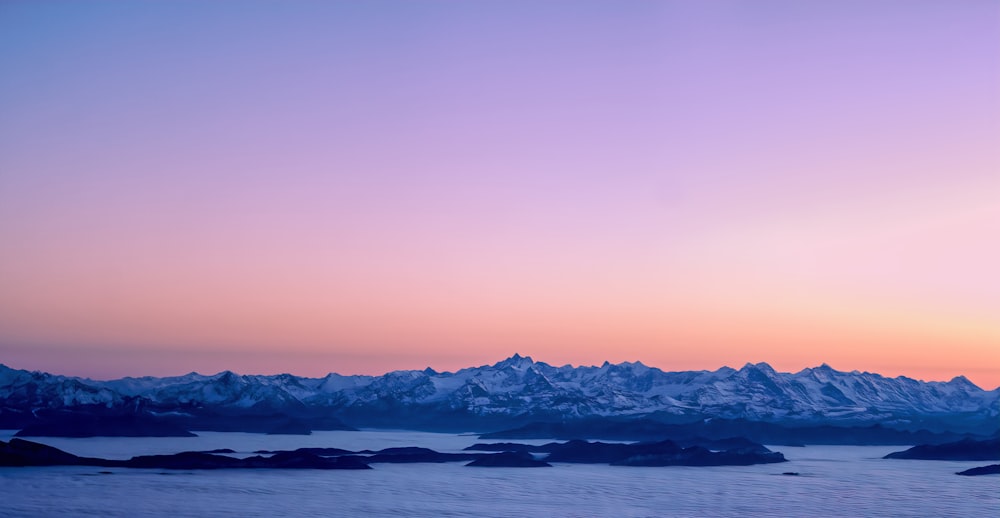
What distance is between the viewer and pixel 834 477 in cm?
13550

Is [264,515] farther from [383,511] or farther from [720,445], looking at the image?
[720,445]

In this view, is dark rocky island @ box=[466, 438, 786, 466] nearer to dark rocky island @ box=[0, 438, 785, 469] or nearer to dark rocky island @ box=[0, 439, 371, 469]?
dark rocky island @ box=[0, 438, 785, 469]

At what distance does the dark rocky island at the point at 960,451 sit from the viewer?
590 ft

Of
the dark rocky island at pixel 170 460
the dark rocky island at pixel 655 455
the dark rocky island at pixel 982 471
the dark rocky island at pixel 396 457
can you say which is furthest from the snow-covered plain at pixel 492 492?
the dark rocky island at pixel 655 455

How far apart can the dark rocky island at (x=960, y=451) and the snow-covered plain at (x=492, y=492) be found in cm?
3666

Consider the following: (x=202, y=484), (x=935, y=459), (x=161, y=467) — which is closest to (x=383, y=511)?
(x=202, y=484)

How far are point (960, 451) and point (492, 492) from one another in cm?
11182

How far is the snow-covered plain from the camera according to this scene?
87.8 m

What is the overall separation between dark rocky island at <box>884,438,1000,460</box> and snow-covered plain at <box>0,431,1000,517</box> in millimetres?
36659

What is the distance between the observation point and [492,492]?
106500 millimetres

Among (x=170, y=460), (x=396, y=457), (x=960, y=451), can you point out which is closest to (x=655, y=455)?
(x=396, y=457)

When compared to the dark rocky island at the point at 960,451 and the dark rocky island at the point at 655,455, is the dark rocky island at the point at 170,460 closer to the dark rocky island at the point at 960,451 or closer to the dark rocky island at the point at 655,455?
the dark rocky island at the point at 655,455

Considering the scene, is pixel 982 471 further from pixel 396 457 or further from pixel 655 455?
pixel 396 457

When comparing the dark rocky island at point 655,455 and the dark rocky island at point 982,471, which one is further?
the dark rocky island at point 655,455
